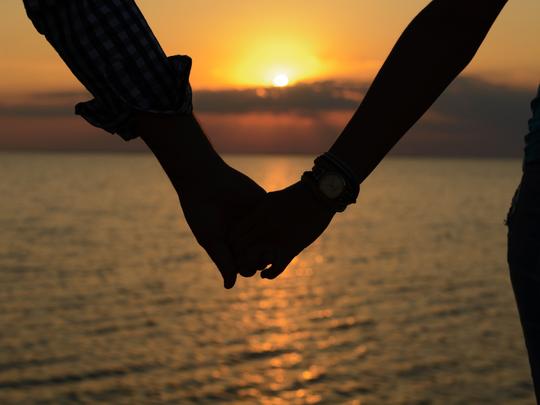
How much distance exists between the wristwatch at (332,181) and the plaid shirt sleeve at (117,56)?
470mm

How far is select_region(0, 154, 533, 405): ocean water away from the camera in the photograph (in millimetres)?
29625

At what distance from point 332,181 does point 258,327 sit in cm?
3680

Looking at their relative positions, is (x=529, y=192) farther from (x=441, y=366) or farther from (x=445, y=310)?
(x=445, y=310)

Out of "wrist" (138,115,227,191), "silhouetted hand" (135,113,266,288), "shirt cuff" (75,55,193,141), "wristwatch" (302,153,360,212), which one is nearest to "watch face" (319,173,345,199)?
"wristwatch" (302,153,360,212)

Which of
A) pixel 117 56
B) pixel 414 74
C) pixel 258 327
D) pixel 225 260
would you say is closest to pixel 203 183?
A: pixel 225 260

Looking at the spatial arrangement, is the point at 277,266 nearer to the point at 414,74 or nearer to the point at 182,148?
the point at 182,148

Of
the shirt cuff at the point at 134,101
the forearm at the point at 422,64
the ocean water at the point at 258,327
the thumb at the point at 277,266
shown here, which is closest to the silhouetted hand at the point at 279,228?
the thumb at the point at 277,266

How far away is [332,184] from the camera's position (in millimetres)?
2617

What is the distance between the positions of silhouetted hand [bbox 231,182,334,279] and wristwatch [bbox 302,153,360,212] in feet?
0.12

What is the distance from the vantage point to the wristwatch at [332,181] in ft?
8.56

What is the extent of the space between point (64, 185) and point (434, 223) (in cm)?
9796

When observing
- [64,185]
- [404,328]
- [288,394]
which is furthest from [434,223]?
[64,185]

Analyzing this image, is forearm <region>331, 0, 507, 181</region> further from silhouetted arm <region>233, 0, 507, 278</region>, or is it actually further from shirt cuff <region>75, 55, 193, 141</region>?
shirt cuff <region>75, 55, 193, 141</region>

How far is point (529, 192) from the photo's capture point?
7.64ft
